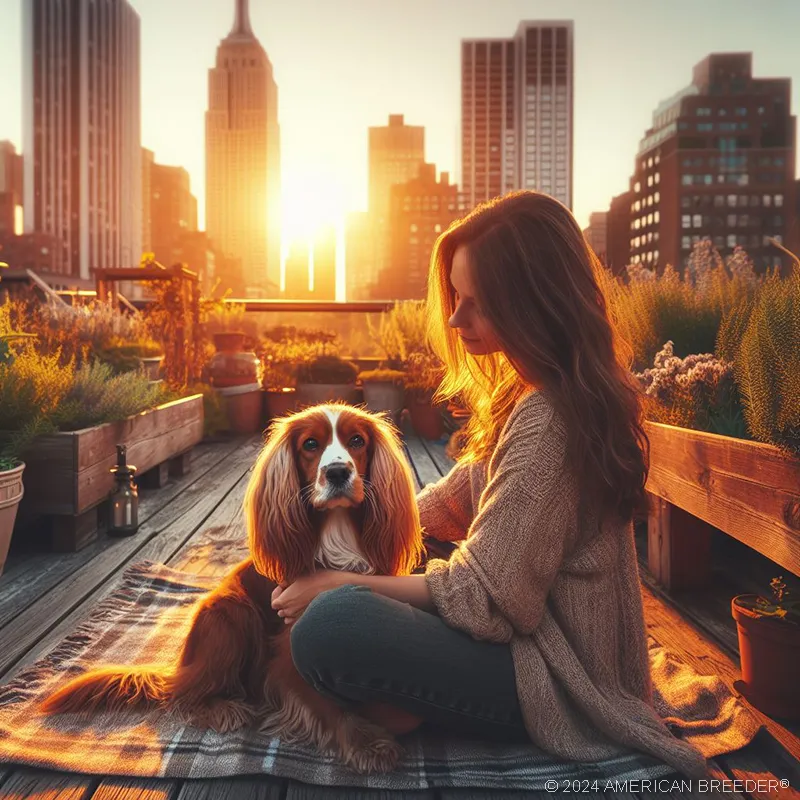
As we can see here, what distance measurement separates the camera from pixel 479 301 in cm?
157

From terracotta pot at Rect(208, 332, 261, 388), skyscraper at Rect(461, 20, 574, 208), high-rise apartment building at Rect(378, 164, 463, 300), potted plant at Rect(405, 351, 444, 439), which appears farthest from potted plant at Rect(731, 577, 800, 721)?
high-rise apartment building at Rect(378, 164, 463, 300)

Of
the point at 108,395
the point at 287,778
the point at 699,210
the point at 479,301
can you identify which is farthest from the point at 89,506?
the point at 699,210

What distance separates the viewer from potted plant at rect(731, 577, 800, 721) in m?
1.80

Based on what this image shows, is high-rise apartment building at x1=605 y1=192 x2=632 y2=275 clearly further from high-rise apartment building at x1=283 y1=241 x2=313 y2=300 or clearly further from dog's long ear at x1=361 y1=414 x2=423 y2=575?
dog's long ear at x1=361 y1=414 x2=423 y2=575

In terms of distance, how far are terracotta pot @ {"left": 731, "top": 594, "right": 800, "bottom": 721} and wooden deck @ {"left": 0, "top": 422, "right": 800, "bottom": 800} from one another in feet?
0.15

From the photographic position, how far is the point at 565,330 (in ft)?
4.96

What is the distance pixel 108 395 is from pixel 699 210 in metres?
75.7

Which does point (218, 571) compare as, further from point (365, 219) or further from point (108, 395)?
point (365, 219)

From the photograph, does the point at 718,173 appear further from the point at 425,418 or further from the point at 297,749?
the point at 297,749

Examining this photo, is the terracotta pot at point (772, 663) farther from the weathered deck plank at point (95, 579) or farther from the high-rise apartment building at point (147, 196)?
the high-rise apartment building at point (147, 196)

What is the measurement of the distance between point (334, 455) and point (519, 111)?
109150 mm

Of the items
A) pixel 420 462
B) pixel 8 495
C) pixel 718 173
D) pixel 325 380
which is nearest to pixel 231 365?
pixel 325 380

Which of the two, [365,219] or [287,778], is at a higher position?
[365,219]

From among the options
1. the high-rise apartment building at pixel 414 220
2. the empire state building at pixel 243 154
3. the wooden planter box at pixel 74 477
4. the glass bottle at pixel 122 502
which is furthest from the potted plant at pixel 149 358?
the empire state building at pixel 243 154
